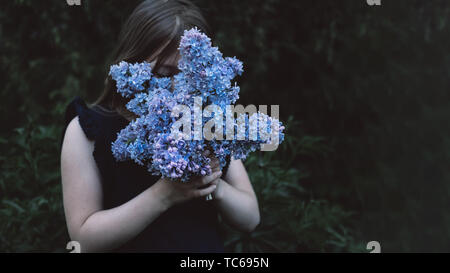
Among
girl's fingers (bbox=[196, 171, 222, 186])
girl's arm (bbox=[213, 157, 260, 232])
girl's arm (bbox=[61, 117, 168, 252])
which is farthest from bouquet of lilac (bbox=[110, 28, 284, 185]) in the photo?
girl's arm (bbox=[213, 157, 260, 232])

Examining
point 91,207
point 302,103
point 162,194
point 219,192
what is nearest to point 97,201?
point 91,207

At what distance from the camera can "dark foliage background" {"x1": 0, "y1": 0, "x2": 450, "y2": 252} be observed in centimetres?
192

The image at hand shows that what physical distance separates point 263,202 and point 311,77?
3.62 ft

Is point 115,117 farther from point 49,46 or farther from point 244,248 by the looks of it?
point 49,46

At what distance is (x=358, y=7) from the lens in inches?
99.3

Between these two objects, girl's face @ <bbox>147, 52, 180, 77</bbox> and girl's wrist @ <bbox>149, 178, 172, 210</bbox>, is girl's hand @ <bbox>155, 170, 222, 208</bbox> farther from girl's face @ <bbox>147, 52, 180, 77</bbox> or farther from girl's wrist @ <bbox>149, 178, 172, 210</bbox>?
girl's face @ <bbox>147, 52, 180, 77</bbox>

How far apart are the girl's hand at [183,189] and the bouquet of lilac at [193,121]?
0.15 ft

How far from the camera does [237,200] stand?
47.9 inches

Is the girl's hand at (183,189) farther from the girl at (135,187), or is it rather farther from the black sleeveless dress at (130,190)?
the black sleeveless dress at (130,190)

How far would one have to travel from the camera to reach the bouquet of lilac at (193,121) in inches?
33.8

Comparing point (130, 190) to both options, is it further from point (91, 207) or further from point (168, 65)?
point (168, 65)

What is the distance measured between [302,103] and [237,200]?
1.66 m

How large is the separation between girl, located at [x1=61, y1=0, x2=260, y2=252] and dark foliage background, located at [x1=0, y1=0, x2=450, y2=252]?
0.72 meters
